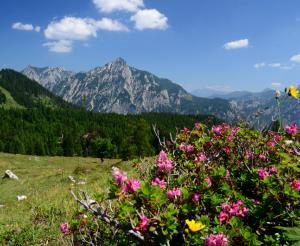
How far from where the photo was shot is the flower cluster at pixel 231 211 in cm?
397

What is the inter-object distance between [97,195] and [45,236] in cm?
554

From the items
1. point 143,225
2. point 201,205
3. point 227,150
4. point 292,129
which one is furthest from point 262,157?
point 143,225

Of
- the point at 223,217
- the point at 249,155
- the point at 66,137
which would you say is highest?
the point at 249,155

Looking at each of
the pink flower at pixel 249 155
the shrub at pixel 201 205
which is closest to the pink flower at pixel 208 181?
the shrub at pixel 201 205

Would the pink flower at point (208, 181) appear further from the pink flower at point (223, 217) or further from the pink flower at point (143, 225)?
the pink flower at point (143, 225)

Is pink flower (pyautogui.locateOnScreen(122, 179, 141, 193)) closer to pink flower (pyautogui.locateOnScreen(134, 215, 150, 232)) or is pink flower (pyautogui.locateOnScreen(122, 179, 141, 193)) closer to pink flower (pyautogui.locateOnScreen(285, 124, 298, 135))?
pink flower (pyautogui.locateOnScreen(134, 215, 150, 232))

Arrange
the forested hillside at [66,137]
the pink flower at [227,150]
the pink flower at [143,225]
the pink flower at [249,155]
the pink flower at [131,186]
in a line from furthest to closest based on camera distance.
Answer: the forested hillside at [66,137] → the pink flower at [227,150] → the pink flower at [249,155] → the pink flower at [131,186] → the pink flower at [143,225]

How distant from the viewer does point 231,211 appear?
403 cm

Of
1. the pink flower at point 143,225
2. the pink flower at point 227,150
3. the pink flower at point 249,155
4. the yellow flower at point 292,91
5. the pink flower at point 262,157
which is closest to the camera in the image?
the pink flower at point 143,225

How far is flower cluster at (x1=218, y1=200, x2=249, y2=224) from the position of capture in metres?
3.97

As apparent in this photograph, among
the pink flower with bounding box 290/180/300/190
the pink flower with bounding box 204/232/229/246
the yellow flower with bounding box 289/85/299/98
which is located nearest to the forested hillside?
the yellow flower with bounding box 289/85/299/98

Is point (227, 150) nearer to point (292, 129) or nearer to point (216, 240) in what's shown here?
point (292, 129)

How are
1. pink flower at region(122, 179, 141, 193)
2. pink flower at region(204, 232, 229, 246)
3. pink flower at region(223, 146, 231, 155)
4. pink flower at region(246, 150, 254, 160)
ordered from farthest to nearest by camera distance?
pink flower at region(223, 146, 231, 155) < pink flower at region(246, 150, 254, 160) < pink flower at region(122, 179, 141, 193) < pink flower at region(204, 232, 229, 246)

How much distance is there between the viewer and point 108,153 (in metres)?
104
